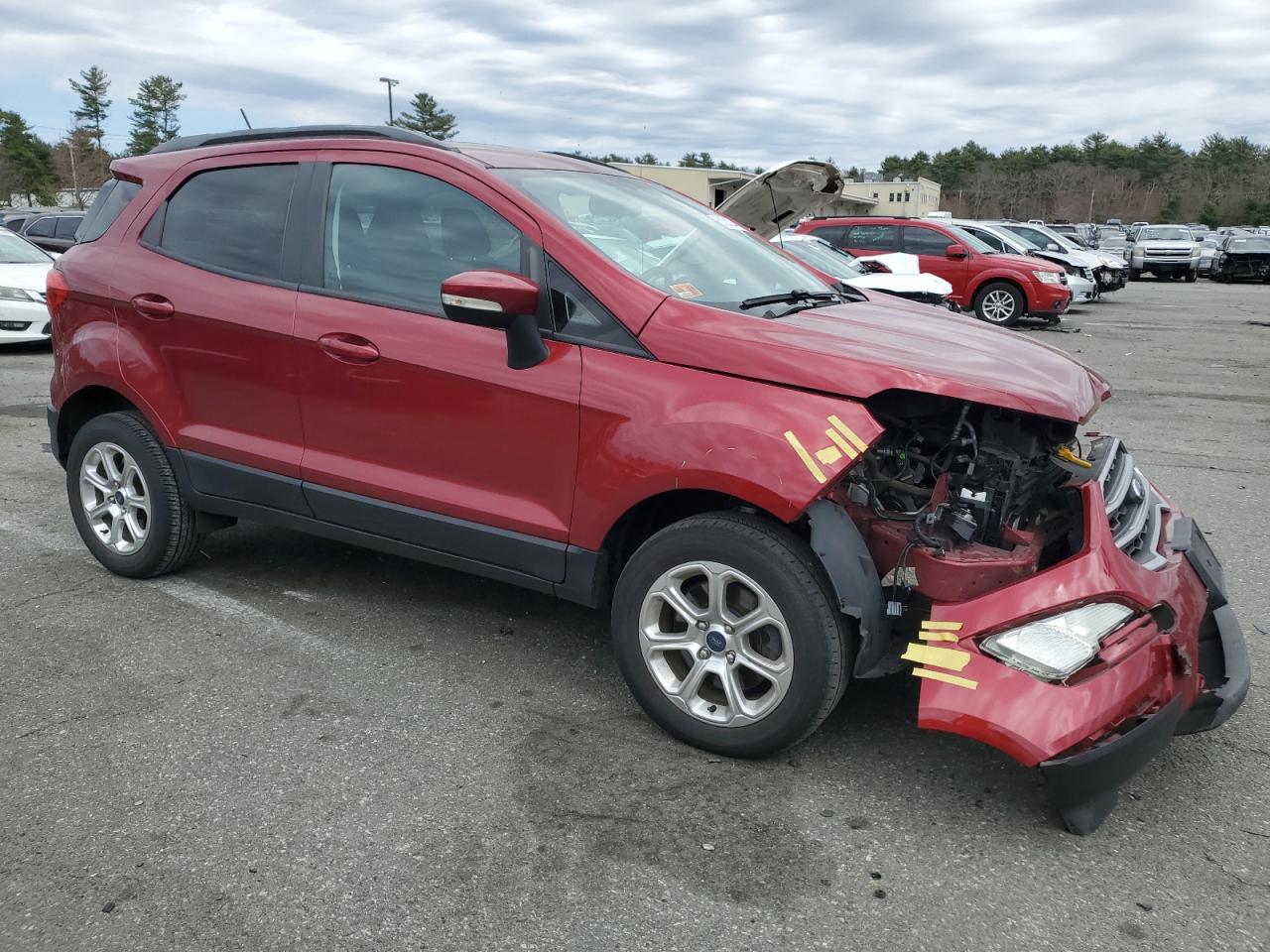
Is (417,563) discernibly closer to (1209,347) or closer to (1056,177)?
(1209,347)

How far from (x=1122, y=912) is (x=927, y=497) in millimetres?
1227

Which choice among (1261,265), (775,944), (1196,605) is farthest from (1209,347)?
(1261,265)

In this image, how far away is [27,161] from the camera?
225 feet

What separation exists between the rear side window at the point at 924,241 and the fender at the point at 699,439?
15.0 m

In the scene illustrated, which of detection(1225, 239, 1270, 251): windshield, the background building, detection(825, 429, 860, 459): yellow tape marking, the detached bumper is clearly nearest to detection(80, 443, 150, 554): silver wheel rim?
detection(825, 429, 860, 459): yellow tape marking

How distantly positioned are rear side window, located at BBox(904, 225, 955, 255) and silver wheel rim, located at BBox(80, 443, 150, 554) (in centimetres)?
1480

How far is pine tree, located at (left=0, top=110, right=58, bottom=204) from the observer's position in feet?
222

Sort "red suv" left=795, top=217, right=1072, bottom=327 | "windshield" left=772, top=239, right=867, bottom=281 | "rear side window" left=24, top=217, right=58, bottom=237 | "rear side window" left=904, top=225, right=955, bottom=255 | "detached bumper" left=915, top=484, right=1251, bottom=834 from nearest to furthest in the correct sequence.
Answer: "detached bumper" left=915, top=484, right=1251, bottom=834
"windshield" left=772, top=239, right=867, bottom=281
"red suv" left=795, top=217, right=1072, bottom=327
"rear side window" left=904, top=225, right=955, bottom=255
"rear side window" left=24, top=217, right=58, bottom=237

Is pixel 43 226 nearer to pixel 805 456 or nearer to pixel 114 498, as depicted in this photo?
pixel 114 498

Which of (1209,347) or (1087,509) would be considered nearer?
(1087,509)

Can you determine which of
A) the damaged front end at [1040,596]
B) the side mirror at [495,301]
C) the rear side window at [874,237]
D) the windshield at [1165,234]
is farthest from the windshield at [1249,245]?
the side mirror at [495,301]

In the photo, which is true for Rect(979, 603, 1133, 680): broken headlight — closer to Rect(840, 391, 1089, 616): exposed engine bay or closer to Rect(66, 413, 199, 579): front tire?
Rect(840, 391, 1089, 616): exposed engine bay

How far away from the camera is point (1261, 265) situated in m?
29.5

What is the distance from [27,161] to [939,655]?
80.4m
